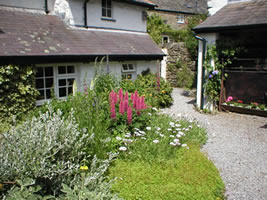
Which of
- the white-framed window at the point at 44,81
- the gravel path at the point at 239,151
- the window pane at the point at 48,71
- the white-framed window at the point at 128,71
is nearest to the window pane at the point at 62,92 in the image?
the white-framed window at the point at 44,81

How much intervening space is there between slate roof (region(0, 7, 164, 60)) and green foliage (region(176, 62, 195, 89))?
541cm

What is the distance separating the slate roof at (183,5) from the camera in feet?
93.5

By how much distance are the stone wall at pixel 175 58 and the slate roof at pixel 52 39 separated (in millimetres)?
5488

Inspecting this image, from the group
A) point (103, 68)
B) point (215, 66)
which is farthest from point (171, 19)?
point (103, 68)

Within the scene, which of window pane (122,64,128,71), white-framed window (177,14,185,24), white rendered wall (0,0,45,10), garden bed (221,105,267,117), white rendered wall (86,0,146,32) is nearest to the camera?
garden bed (221,105,267,117)

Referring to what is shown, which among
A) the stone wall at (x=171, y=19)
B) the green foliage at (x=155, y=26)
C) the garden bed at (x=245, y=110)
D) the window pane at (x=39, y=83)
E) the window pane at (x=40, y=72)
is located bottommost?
the garden bed at (x=245, y=110)

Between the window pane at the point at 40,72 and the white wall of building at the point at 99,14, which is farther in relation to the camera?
the white wall of building at the point at 99,14

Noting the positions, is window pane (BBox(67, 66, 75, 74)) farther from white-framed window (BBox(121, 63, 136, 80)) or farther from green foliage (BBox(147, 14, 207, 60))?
green foliage (BBox(147, 14, 207, 60))

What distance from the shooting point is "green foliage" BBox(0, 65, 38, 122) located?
7.11 m

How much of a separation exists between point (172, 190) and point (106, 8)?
10.2 metres

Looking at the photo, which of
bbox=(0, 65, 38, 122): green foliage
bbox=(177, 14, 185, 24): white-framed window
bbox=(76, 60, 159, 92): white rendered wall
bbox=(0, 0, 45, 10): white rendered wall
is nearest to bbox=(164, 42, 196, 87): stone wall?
bbox=(76, 60, 159, 92): white rendered wall

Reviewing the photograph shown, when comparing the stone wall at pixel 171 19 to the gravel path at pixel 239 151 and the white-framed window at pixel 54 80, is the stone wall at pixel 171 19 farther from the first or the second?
the white-framed window at pixel 54 80

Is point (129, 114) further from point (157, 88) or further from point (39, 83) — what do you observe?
point (157, 88)

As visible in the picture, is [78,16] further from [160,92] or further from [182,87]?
[182,87]
